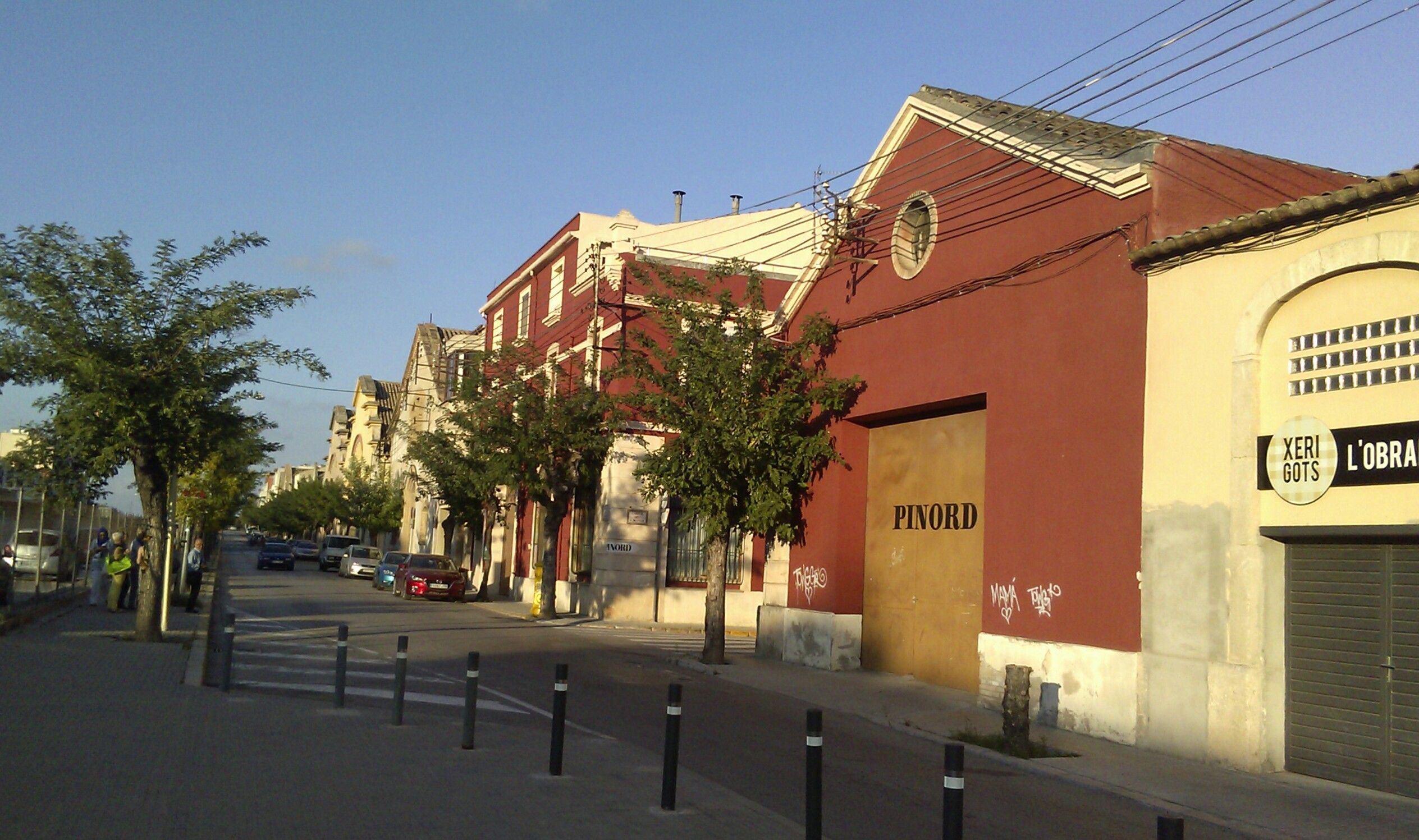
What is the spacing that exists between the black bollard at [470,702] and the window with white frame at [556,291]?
27.0m

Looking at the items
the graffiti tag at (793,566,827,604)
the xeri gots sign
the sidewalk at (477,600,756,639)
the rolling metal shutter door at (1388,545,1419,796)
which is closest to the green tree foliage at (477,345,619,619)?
the sidewalk at (477,600,756,639)

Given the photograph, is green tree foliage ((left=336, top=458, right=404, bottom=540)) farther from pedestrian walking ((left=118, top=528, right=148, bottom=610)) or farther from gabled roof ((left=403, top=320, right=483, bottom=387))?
pedestrian walking ((left=118, top=528, right=148, bottom=610))

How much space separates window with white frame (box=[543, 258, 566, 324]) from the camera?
37.0m

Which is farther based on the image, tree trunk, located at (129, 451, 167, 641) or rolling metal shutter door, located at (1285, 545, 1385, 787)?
tree trunk, located at (129, 451, 167, 641)

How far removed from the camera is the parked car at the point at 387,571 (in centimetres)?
4216

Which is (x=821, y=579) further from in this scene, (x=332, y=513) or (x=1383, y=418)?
(x=332, y=513)

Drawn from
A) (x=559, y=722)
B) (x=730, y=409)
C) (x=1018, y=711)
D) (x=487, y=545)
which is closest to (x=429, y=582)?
(x=487, y=545)

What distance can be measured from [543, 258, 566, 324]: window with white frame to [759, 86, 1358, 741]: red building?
16.8 m

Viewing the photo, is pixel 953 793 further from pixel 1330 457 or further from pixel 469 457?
pixel 469 457

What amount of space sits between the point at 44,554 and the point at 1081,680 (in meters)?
20.0

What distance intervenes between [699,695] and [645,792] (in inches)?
269

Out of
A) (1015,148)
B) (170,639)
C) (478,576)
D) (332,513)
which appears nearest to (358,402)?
(332,513)

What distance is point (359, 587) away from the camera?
140 ft

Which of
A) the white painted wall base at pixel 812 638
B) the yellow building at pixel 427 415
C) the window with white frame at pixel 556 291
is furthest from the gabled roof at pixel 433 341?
the white painted wall base at pixel 812 638
